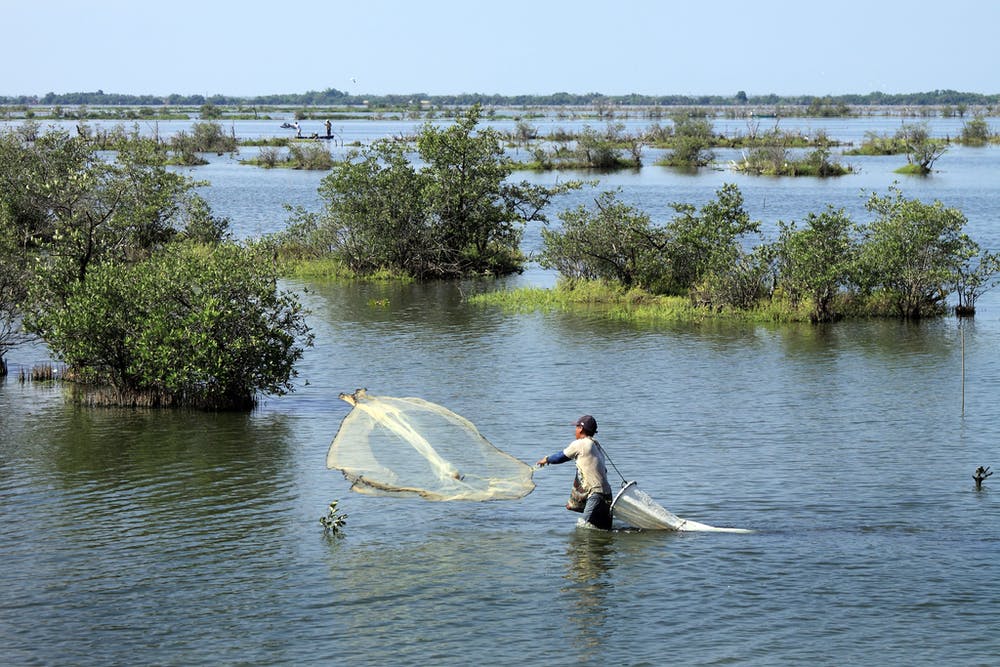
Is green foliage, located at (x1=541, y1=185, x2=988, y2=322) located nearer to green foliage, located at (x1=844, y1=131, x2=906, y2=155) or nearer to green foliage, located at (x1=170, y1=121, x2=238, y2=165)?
green foliage, located at (x1=844, y1=131, x2=906, y2=155)

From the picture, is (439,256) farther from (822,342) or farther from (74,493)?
(74,493)

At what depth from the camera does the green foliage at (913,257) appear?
133ft

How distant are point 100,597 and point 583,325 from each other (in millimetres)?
24826

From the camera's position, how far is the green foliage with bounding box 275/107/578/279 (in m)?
49.1

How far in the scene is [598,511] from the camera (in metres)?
20.6

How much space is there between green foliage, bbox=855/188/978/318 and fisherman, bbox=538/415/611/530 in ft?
72.2

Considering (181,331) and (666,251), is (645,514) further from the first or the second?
(666,251)

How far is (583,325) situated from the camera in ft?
135

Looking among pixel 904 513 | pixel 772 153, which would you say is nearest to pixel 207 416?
pixel 904 513

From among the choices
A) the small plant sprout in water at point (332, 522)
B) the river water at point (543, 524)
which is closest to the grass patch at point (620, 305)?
the river water at point (543, 524)

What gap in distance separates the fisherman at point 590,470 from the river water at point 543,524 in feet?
1.45

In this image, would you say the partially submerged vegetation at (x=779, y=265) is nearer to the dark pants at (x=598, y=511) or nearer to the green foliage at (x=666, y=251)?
the green foliage at (x=666, y=251)

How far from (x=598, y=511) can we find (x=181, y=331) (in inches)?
474

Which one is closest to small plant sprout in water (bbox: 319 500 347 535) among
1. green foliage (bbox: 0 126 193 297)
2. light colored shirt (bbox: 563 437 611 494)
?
light colored shirt (bbox: 563 437 611 494)
